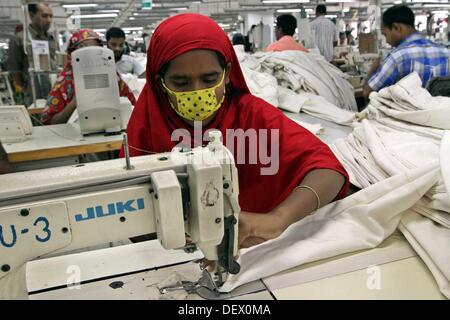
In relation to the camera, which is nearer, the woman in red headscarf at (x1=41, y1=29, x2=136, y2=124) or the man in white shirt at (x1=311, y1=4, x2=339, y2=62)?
the woman in red headscarf at (x1=41, y1=29, x2=136, y2=124)

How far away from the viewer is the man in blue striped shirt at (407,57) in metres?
2.48

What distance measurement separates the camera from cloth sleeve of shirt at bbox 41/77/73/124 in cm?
226

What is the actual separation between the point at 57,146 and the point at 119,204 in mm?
1420

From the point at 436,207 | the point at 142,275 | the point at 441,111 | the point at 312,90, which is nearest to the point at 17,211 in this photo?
the point at 142,275

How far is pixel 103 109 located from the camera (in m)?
2.04

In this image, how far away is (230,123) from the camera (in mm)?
1181

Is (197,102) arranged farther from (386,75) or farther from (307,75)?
(307,75)

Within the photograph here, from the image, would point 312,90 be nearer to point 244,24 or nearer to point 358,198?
point 358,198

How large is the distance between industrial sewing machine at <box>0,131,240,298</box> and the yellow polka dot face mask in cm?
33

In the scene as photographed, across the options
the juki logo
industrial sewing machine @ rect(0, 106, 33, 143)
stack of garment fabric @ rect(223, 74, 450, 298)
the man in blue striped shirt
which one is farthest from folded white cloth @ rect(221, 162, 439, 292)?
the man in blue striped shirt

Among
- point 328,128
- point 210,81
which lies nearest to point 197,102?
point 210,81

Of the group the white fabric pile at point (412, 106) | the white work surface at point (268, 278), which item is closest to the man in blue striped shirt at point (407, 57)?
the white fabric pile at point (412, 106)

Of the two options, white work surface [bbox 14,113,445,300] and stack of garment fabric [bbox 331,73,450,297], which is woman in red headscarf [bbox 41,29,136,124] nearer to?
stack of garment fabric [bbox 331,73,450,297]
